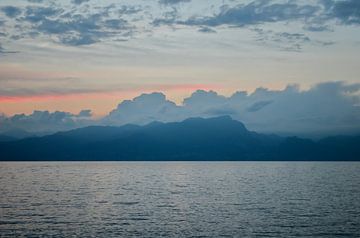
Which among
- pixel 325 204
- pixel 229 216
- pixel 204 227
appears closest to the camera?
pixel 204 227

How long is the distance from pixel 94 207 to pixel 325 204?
53.2 metres

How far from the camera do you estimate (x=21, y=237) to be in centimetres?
6562

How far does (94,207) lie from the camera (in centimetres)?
10019

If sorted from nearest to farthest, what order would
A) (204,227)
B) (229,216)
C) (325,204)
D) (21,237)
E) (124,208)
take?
(21,237)
(204,227)
(229,216)
(124,208)
(325,204)

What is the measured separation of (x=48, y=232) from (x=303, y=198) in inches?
2902

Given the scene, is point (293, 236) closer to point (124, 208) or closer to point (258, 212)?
point (258, 212)

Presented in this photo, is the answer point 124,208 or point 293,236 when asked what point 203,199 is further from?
point 293,236

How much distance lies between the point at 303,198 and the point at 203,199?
1046 inches

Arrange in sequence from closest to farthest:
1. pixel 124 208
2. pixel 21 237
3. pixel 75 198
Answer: pixel 21 237, pixel 124 208, pixel 75 198

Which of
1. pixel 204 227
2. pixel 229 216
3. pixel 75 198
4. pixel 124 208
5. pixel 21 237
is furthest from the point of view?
pixel 75 198

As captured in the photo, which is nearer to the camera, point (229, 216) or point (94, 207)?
point (229, 216)

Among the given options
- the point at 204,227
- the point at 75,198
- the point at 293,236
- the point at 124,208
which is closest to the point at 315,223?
the point at 293,236

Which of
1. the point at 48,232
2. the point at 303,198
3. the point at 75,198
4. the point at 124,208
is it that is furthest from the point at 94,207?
the point at 303,198

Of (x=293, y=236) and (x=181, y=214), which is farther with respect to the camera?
(x=181, y=214)
